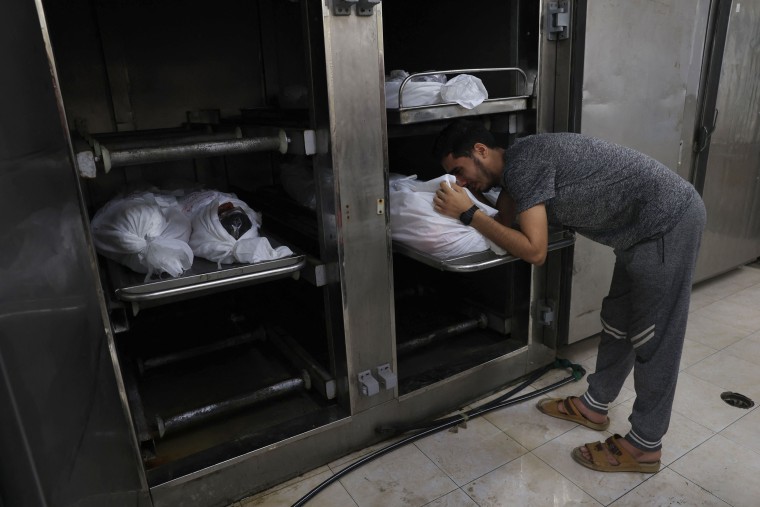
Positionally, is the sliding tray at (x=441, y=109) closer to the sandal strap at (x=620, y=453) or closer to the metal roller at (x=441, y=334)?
the metal roller at (x=441, y=334)

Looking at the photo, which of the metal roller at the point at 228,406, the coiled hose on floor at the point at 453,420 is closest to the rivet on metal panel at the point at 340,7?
the metal roller at the point at 228,406

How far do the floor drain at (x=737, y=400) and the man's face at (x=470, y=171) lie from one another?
1.44 metres

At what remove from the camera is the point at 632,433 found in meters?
1.79

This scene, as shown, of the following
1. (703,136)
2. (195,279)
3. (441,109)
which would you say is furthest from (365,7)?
(703,136)

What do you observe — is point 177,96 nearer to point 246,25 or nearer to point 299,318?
point 246,25

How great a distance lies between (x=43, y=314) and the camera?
755mm

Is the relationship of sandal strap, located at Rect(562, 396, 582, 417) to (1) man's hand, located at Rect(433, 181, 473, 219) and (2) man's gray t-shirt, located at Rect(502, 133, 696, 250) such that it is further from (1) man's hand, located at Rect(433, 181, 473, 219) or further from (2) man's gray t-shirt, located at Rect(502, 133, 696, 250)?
(1) man's hand, located at Rect(433, 181, 473, 219)

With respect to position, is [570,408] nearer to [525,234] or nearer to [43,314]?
[525,234]

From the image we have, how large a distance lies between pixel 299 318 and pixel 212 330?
1.49 ft

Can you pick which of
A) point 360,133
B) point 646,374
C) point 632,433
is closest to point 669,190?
point 646,374

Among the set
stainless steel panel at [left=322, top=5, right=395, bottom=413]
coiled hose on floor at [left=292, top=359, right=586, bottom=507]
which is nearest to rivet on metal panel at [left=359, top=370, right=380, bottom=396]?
stainless steel panel at [left=322, top=5, right=395, bottom=413]

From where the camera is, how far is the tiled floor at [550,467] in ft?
5.52

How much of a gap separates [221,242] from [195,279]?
17cm

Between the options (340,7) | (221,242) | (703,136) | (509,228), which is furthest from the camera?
(703,136)
